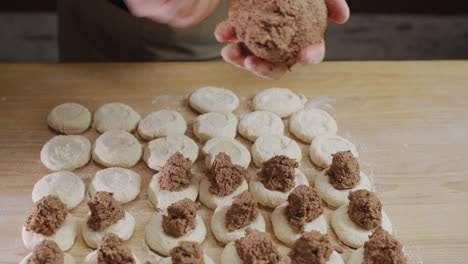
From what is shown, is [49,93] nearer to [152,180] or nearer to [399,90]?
[152,180]

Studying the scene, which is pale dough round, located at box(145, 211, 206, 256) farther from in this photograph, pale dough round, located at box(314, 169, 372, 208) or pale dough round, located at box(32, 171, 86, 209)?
pale dough round, located at box(314, 169, 372, 208)

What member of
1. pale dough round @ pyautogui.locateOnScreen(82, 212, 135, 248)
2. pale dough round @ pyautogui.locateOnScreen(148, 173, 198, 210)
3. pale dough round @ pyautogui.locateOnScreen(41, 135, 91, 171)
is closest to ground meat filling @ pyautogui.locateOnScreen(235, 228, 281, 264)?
pale dough round @ pyautogui.locateOnScreen(148, 173, 198, 210)

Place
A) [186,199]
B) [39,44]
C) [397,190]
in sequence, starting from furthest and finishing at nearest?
[39,44]
[397,190]
[186,199]

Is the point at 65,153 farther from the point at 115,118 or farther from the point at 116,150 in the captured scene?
the point at 115,118

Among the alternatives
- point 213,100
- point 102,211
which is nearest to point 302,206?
point 102,211

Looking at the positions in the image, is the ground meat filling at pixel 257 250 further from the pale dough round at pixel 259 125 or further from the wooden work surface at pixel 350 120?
the pale dough round at pixel 259 125

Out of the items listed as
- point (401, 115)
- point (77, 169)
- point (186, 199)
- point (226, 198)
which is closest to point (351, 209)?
point (226, 198)
